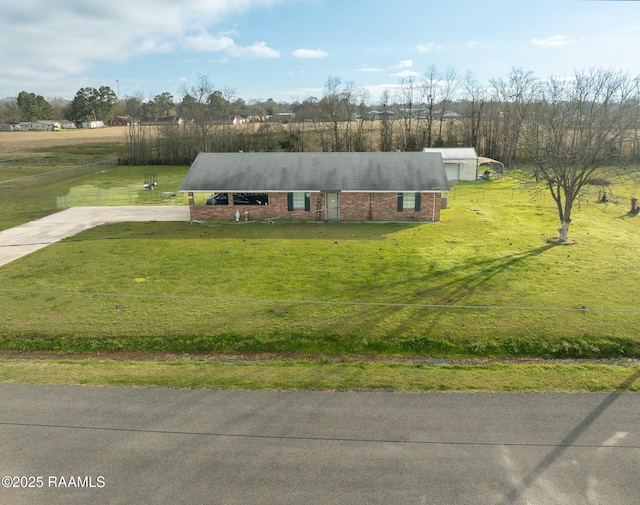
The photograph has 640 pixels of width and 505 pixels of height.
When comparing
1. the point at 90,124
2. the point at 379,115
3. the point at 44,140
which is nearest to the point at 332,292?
the point at 379,115

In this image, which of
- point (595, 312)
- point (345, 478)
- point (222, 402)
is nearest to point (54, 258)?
point (222, 402)

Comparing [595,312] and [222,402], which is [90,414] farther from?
[595,312]

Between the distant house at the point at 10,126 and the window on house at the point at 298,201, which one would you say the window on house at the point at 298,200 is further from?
the distant house at the point at 10,126

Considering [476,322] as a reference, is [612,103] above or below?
above

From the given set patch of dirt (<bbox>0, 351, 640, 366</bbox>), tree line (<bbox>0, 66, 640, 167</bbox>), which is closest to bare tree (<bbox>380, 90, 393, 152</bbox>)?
tree line (<bbox>0, 66, 640, 167</bbox>)

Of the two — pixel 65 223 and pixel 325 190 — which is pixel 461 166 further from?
pixel 65 223

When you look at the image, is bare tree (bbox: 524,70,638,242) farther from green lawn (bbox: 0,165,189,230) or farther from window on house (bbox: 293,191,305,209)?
green lawn (bbox: 0,165,189,230)

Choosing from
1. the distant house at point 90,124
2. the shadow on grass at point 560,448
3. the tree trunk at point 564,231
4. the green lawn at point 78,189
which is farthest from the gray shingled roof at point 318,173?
the distant house at point 90,124

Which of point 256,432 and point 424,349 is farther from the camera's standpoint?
point 424,349
